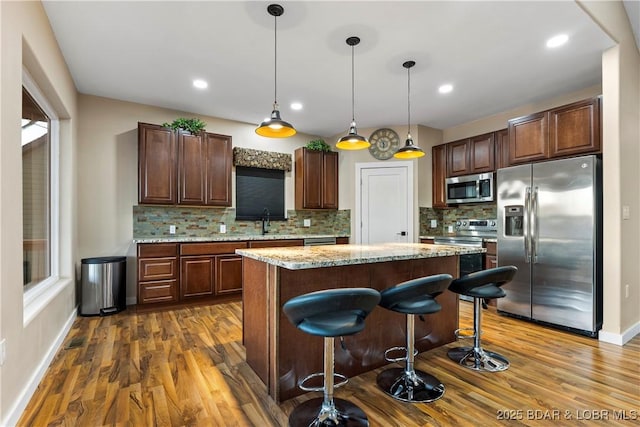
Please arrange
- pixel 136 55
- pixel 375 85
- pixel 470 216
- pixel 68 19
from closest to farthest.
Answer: pixel 68 19 → pixel 136 55 → pixel 375 85 → pixel 470 216

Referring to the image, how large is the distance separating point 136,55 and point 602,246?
197 inches

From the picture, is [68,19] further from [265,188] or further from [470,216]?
[470,216]

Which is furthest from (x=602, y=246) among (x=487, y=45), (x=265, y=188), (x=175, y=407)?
(x=265, y=188)

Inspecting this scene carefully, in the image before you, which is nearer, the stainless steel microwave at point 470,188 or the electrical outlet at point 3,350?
the electrical outlet at point 3,350

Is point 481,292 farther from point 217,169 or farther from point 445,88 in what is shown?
point 217,169

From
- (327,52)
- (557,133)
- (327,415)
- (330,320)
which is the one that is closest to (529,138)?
(557,133)

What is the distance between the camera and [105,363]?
2.50 m

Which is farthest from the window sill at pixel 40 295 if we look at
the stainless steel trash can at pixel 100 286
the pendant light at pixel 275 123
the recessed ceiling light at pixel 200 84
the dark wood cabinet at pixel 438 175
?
the dark wood cabinet at pixel 438 175

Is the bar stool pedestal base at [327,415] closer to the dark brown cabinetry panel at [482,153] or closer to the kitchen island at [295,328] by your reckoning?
the kitchen island at [295,328]

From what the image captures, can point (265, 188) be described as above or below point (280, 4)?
below

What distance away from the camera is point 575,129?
329 centimetres

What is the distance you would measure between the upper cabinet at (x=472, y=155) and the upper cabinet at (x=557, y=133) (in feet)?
2.71

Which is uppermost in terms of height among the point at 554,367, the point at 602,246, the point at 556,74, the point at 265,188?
the point at 556,74

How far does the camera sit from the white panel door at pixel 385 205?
5375mm
